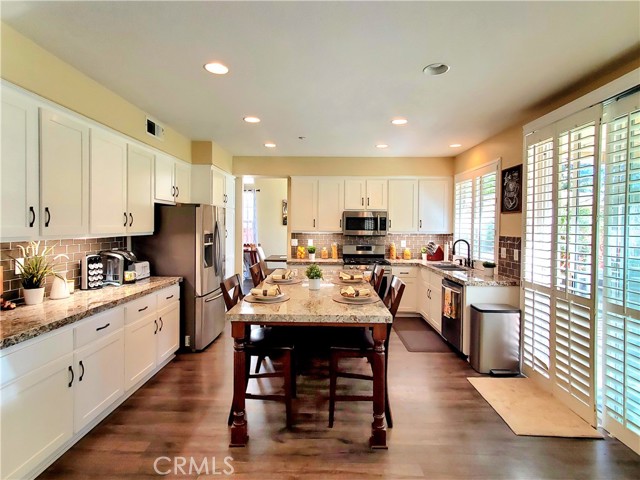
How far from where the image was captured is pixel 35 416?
1.83 m

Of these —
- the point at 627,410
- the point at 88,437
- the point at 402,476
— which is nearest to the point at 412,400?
the point at 402,476

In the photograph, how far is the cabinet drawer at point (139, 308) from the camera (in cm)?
268

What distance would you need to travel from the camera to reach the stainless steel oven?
3.64 metres

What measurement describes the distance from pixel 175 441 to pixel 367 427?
1.33 metres

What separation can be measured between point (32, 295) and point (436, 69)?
3284 mm

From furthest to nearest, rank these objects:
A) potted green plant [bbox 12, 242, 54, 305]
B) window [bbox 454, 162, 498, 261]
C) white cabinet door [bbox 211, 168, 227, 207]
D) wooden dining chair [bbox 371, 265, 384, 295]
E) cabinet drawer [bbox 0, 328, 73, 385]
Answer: white cabinet door [bbox 211, 168, 227, 207] → window [bbox 454, 162, 498, 261] → wooden dining chair [bbox 371, 265, 384, 295] → potted green plant [bbox 12, 242, 54, 305] → cabinet drawer [bbox 0, 328, 73, 385]

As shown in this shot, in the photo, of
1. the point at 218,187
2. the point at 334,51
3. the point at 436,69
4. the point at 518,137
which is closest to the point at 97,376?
the point at 334,51

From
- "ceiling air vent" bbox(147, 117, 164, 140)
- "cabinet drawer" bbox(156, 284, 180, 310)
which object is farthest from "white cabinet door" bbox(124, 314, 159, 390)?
"ceiling air vent" bbox(147, 117, 164, 140)

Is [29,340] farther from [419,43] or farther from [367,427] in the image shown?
[419,43]

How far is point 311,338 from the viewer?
2652 millimetres

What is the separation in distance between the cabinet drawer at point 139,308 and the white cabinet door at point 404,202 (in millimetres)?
3816

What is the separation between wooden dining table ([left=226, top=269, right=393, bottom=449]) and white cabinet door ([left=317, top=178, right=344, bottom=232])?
3274 millimetres

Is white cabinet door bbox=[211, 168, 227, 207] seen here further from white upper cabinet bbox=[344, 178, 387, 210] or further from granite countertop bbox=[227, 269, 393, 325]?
granite countertop bbox=[227, 269, 393, 325]

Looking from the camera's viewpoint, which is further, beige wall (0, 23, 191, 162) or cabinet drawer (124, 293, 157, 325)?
cabinet drawer (124, 293, 157, 325)
